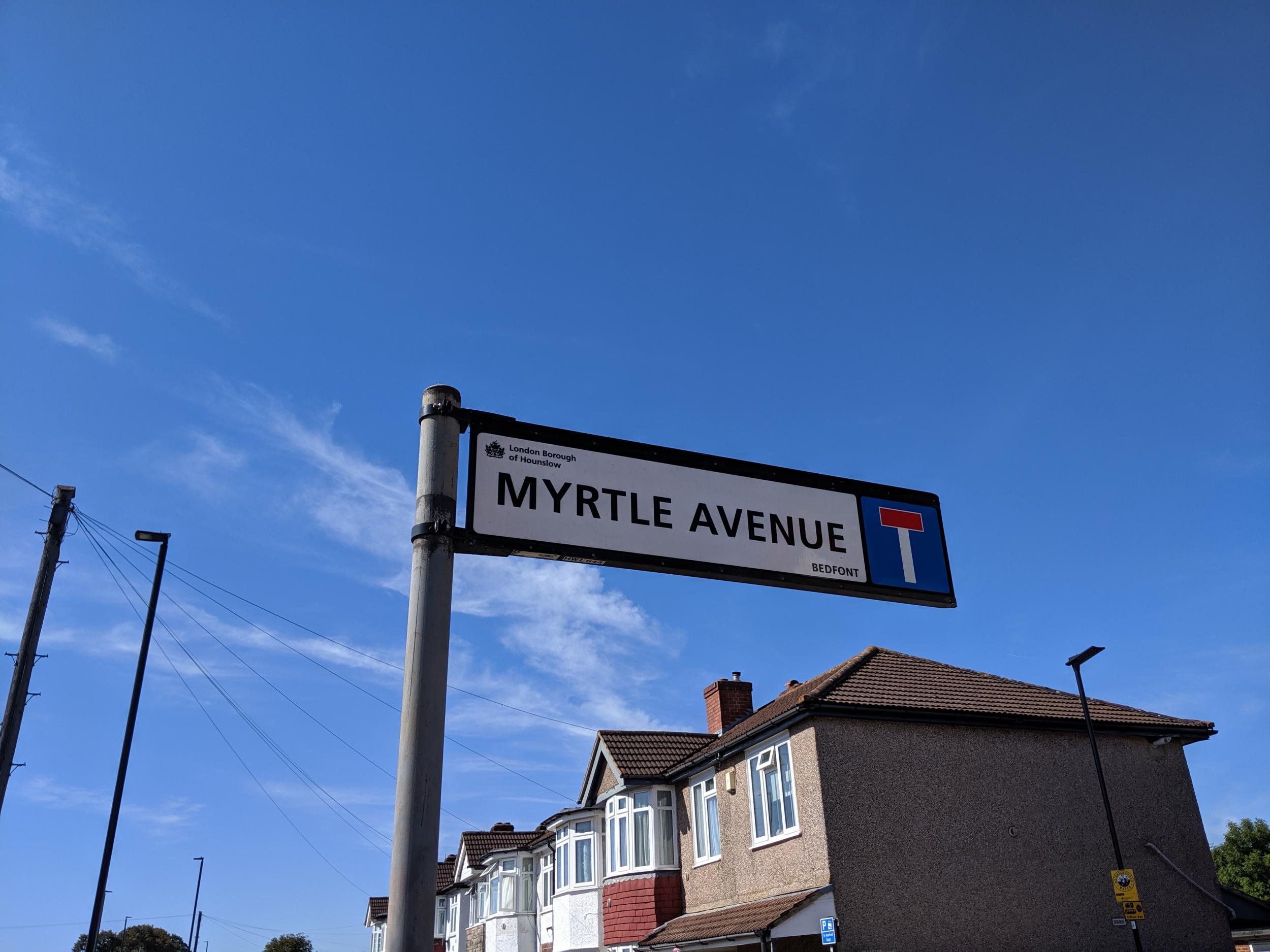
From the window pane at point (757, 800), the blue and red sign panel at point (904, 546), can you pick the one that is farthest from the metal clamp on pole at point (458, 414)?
the window pane at point (757, 800)

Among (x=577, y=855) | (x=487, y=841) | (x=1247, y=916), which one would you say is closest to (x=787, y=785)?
(x=1247, y=916)

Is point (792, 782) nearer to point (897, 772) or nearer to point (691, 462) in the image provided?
point (897, 772)

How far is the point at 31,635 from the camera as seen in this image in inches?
705

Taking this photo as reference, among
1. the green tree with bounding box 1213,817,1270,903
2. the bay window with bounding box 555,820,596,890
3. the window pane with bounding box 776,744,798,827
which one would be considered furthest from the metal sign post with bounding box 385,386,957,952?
the green tree with bounding box 1213,817,1270,903

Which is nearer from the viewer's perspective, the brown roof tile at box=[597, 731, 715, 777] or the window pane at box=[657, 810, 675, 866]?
the window pane at box=[657, 810, 675, 866]

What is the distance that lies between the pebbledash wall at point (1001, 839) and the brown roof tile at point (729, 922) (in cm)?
106

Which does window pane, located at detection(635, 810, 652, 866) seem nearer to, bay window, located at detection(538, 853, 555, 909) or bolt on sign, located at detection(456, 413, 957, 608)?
bay window, located at detection(538, 853, 555, 909)

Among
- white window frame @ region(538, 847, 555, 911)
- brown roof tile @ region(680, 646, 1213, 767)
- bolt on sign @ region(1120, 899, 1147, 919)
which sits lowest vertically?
bolt on sign @ region(1120, 899, 1147, 919)

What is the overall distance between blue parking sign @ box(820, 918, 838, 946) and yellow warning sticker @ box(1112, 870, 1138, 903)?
17.1 feet

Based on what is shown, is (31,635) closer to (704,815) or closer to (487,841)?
(704,815)

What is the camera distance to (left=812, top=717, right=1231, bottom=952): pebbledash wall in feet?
58.3

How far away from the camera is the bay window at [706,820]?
2267cm

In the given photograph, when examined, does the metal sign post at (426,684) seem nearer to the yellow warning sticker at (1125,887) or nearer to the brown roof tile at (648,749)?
the yellow warning sticker at (1125,887)

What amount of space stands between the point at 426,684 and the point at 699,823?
22375 mm
